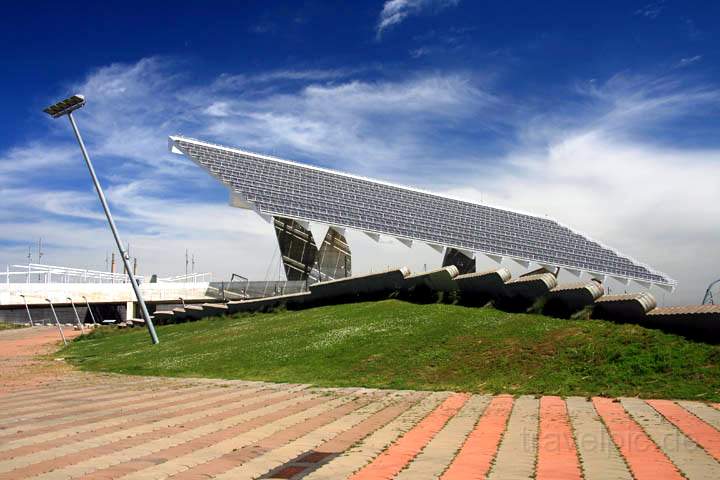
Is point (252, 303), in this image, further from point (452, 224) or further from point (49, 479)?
point (49, 479)

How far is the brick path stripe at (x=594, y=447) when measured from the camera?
5.58m

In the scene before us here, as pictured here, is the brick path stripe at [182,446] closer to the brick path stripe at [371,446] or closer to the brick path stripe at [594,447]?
the brick path stripe at [371,446]

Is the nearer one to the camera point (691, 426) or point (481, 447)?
point (481, 447)

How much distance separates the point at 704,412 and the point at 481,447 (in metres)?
3.44

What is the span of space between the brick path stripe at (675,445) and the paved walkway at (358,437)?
18mm

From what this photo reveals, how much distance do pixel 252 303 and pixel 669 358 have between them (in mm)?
22094

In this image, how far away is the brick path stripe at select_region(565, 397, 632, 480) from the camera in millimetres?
5578

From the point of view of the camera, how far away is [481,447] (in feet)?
22.0

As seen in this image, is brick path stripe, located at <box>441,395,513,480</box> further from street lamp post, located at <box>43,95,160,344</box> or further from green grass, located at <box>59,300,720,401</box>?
street lamp post, located at <box>43,95,160,344</box>

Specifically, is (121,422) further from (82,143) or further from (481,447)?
(82,143)

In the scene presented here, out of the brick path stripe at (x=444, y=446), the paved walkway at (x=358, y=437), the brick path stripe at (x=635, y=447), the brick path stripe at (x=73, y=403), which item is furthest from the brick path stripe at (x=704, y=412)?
the brick path stripe at (x=73, y=403)

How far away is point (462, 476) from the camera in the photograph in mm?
5609

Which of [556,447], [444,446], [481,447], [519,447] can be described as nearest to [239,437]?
[444,446]

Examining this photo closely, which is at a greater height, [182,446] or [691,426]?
[691,426]
